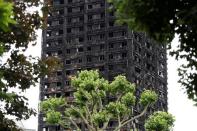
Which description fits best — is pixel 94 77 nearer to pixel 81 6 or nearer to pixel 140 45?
pixel 140 45

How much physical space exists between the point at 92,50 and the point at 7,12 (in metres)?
90.8

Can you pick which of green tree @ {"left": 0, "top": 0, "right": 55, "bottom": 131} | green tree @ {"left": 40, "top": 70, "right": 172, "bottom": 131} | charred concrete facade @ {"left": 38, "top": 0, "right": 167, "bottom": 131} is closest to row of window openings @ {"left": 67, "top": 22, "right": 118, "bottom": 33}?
charred concrete facade @ {"left": 38, "top": 0, "right": 167, "bottom": 131}

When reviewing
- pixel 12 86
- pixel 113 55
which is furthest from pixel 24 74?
pixel 113 55

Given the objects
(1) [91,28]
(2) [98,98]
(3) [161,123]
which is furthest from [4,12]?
(1) [91,28]

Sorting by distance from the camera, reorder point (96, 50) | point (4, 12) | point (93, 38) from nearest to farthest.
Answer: point (4, 12) < point (96, 50) < point (93, 38)

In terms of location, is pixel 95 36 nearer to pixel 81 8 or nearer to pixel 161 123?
pixel 81 8

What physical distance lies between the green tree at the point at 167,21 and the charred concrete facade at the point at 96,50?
267 feet

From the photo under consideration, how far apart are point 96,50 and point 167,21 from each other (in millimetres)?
89594

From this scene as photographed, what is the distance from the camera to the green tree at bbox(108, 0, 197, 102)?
13773 mm

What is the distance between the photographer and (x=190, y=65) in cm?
1466

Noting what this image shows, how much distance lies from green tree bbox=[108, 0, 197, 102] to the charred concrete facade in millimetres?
81390

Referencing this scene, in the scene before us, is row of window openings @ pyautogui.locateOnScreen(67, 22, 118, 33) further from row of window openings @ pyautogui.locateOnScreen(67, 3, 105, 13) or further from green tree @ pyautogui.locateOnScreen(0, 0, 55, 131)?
green tree @ pyautogui.locateOnScreen(0, 0, 55, 131)

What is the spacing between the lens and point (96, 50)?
104 m

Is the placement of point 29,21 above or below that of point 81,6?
below
